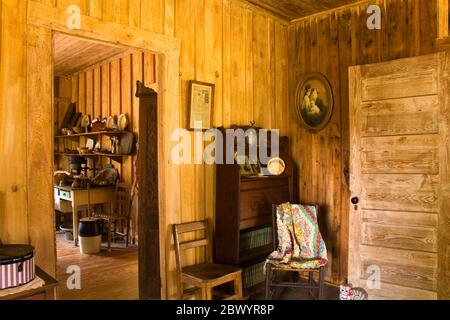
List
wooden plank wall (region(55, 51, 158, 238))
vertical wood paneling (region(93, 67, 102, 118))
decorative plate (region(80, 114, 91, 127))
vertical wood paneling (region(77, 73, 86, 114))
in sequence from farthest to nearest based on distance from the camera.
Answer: vertical wood paneling (region(77, 73, 86, 114)), decorative plate (region(80, 114, 91, 127)), vertical wood paneling (region(93, 67, 102, 118)), wooden plank wall (region(55, 51, 158, 238))

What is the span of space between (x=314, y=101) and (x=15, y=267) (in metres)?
3.09

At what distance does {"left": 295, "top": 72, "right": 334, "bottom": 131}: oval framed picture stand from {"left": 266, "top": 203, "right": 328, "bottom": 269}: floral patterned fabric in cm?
97

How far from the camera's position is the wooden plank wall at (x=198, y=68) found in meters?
2.08

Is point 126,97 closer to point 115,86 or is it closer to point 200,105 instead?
point 115,86

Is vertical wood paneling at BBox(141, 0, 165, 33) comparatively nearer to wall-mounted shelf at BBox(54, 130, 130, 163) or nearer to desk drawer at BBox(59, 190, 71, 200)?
wall-mounted shelf at BBox(54, 130, 130, 163)

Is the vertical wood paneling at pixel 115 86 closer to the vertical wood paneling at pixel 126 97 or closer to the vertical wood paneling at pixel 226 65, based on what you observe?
the vertical wood paneling at pixel 126 97

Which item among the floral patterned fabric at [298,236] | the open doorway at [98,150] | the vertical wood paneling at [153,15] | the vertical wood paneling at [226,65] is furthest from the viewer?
the open doorway at [98,150]

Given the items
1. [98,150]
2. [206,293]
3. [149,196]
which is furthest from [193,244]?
[98,150]

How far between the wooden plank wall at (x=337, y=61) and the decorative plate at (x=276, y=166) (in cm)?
44

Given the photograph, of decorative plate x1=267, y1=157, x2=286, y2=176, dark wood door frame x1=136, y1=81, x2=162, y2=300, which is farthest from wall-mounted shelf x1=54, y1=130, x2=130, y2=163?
decorative plate x1=267, y1=157, x2=286, y2=176

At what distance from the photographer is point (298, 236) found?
3.26 metres

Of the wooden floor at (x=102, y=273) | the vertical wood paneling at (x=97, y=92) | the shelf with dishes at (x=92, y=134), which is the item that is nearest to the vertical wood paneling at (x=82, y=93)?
the vertical wood paneling at (x=97, y=92)

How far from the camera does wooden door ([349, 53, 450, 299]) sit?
2.81m
